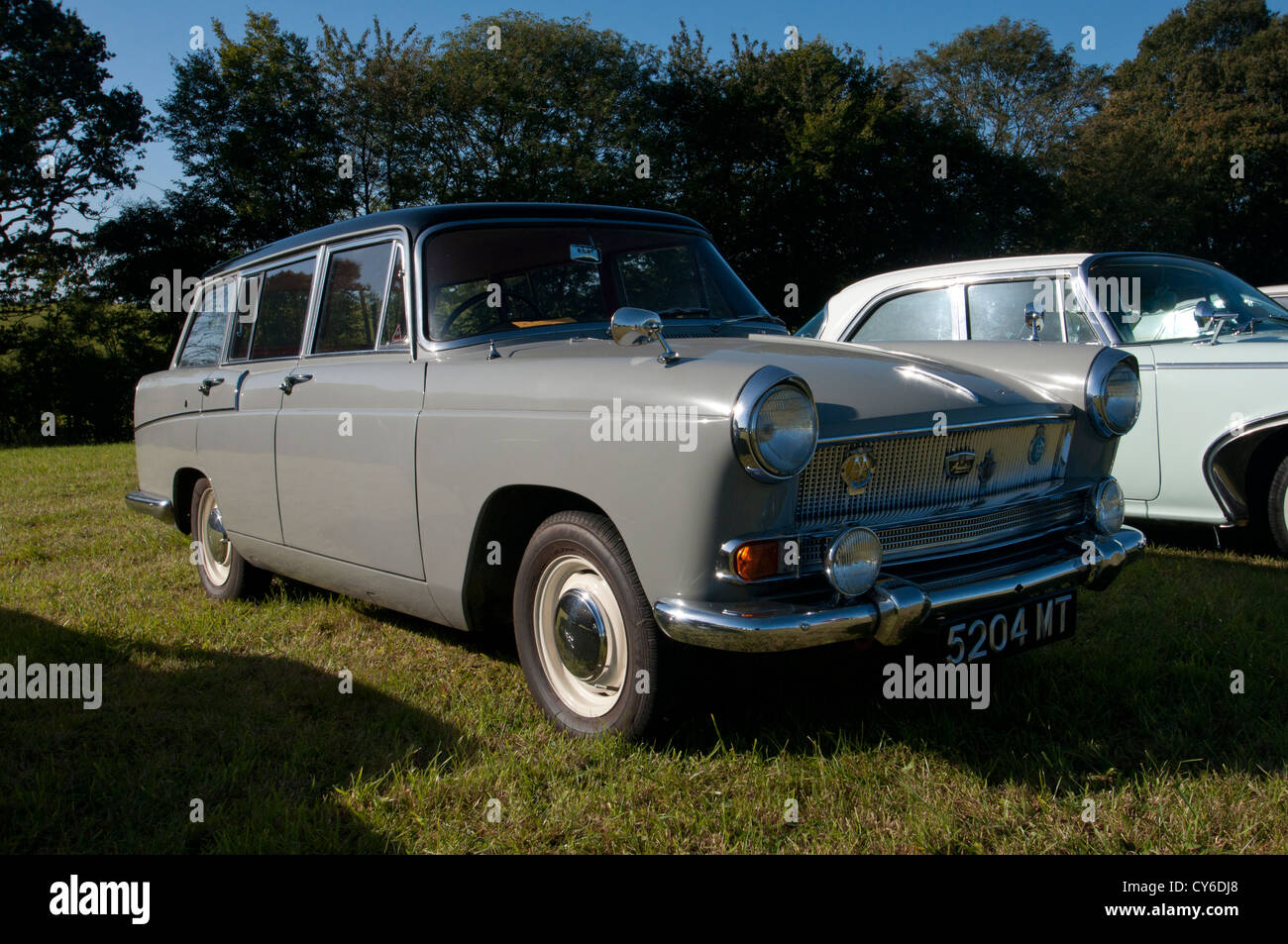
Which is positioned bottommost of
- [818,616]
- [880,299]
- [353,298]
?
[818,616]

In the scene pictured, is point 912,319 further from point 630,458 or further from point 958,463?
point 630,458

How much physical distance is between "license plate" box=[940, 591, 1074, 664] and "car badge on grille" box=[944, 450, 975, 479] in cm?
39

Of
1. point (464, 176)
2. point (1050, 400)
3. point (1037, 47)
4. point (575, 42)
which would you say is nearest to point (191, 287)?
point (1050, 400)

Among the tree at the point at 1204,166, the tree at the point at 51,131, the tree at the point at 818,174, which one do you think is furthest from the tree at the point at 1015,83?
the tree at the point at 51,131

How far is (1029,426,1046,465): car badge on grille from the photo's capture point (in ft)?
10.0

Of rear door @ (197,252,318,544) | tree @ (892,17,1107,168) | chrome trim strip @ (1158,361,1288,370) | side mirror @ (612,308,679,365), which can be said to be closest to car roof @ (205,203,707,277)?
rear door @ (197,252,318,544)

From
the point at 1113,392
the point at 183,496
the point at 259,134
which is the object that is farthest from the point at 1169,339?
the point at 259,134

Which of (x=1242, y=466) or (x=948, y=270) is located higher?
(x=948, y=270)

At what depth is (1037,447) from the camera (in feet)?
10.1

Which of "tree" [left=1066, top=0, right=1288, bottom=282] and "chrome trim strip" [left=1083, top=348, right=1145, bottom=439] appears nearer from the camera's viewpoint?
"chrome trim strip" [left=1083, top=348, right=1145, bottom=439]

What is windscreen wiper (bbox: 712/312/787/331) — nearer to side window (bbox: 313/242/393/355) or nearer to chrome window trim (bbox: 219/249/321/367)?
side window (bbox: 313/242/393/355)

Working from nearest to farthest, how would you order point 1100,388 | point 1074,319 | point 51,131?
point 1100,388
point 1074,319
point 51,131

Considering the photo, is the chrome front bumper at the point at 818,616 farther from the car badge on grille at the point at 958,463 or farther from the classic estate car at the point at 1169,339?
the classic estate car at the point at 1169,339

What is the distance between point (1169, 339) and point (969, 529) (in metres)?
3.26
